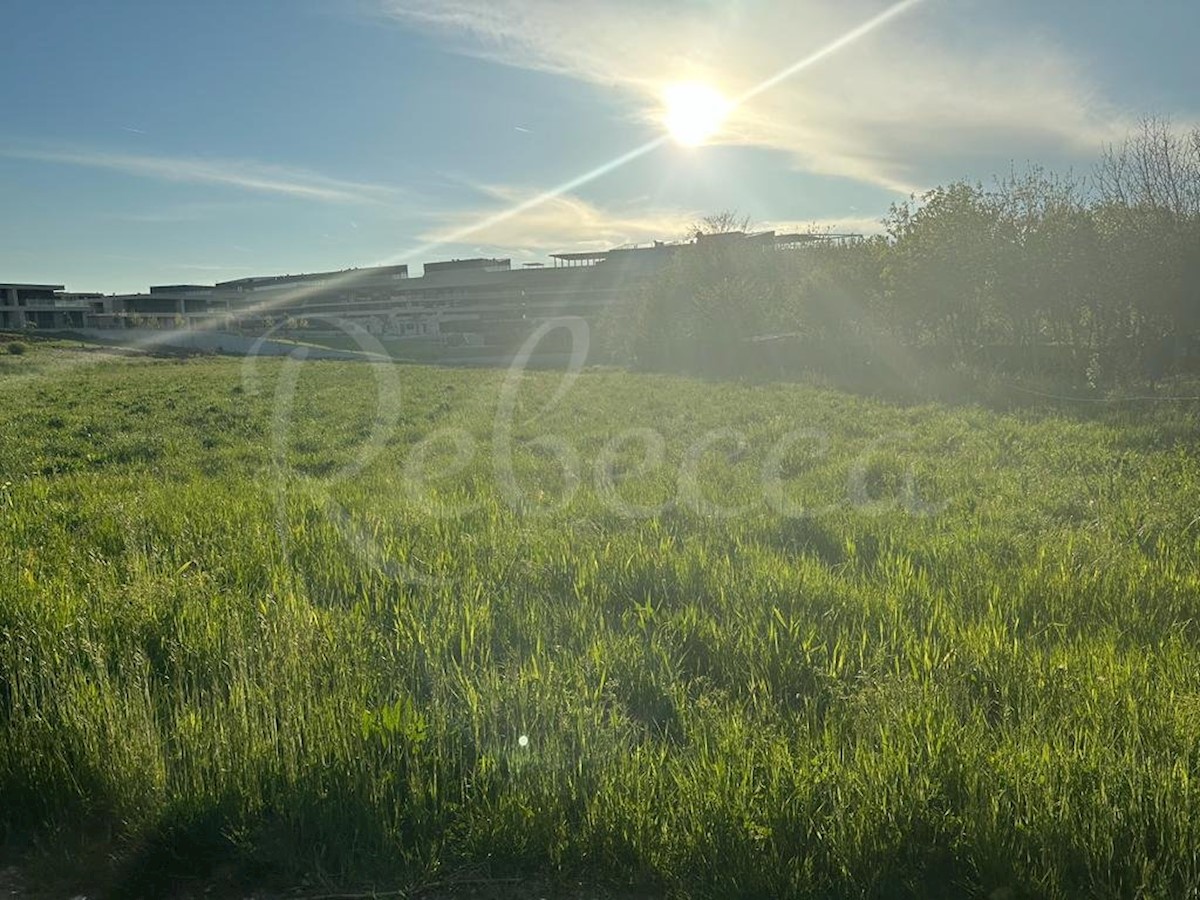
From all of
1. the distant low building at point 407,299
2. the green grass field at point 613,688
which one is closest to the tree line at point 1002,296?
the green grass field at point 613,688

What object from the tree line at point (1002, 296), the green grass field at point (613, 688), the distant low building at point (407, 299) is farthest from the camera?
the distant low building at point (407, 299)

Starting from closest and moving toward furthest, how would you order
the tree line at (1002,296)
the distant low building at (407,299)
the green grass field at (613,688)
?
the green grass field at (613,688) < the tree line at (1002,296) < the distant low building at (407,299)

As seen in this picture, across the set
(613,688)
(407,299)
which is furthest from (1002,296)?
(407,299)

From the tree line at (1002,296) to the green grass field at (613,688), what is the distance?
2186 cm

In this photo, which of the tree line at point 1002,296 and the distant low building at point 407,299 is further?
the distant low building at point 407,299

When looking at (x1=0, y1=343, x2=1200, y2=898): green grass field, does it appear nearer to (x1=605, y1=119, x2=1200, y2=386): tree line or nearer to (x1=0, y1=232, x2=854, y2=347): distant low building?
(x1=605, y1=119, x2=1200, y2=386): tree line

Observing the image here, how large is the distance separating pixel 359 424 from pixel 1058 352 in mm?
25801

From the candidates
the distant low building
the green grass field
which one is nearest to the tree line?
the green grass field

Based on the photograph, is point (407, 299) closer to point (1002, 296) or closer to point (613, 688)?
point (1002, 296)

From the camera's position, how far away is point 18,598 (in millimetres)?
5023

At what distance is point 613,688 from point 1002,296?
31715 millimetres

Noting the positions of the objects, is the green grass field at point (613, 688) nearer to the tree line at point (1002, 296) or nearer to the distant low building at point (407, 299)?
the tree line at point (1002, 296)

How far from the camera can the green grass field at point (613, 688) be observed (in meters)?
2.92

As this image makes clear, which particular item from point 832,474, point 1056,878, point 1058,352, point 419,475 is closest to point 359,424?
point 419,475
